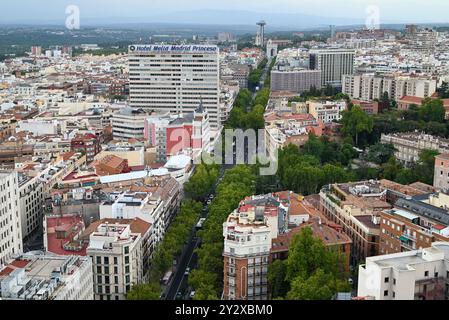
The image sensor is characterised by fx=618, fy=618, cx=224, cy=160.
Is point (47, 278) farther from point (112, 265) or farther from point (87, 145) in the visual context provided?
point (87, 145)

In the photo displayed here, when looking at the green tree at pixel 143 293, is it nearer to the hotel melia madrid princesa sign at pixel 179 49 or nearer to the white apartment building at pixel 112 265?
the white apartment building at pixel 112 265

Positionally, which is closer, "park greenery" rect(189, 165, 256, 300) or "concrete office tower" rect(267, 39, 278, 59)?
"park greenery" rect(189, 165, 256, 300)

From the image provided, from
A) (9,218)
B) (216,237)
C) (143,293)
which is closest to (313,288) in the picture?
(143,293)

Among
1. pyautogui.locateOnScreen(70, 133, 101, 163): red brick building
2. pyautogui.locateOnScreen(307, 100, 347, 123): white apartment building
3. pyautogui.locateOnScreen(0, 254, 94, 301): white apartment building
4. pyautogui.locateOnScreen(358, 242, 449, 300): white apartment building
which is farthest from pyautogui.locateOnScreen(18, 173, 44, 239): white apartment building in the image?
pyautogui.locateOnScreen(307, 100, 347, 123): white apartment building

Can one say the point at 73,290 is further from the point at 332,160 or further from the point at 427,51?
the point at 427,51

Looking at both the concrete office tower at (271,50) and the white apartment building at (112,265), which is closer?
the white apartment building at (112,265)

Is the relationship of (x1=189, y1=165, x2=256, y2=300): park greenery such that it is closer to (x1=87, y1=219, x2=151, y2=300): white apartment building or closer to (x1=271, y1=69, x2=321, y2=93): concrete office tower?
(x1=87, y1=219, x2=151, y2=300): white apartment building

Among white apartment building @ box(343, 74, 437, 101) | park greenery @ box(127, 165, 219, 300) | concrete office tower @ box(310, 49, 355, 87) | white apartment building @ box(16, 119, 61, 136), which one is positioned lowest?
park greenery @ box(127, 165, 219, 300)

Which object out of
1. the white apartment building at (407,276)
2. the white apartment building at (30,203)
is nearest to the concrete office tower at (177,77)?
the white apartment building at (30,203)
